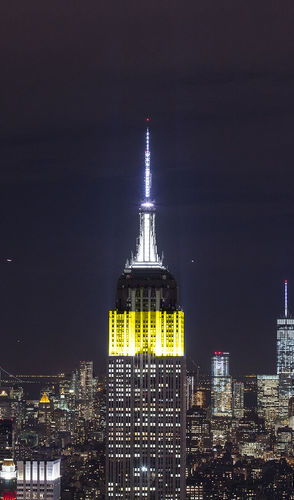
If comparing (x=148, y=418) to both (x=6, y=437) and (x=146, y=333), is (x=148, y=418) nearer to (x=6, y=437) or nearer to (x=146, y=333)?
(x=146, y=333)

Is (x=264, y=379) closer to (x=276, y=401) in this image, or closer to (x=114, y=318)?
(x=276, y=401)

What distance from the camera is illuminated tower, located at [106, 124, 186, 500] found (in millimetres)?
33469

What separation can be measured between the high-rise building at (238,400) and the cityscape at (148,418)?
70mm

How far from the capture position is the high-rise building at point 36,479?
34.0 meters

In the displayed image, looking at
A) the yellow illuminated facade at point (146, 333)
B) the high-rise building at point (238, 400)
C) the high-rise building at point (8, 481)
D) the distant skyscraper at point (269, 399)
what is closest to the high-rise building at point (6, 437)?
the high-rise building at point (8, 481)

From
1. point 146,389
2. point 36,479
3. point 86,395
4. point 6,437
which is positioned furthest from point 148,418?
point 86,395

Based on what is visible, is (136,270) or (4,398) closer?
(136,270)

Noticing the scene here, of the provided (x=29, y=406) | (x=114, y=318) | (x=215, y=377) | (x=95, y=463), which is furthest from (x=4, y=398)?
(x=114, y=318)

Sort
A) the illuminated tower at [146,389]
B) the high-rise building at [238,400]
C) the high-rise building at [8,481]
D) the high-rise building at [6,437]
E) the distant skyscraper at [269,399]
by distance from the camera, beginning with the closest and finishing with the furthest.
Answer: the illuminated tower at [146,389]
the high-rise building at [8,481]
the high-rise building at [6,437]
the distant skyscraper at [269,399]
the high-rise building at [238,400]

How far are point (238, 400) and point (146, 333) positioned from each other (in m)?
25.7

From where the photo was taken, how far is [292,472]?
49.1 meters

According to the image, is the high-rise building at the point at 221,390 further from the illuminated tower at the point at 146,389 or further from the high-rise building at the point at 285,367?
the illuminated tower at the point at 146,389

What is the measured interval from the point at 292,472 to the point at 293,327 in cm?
648

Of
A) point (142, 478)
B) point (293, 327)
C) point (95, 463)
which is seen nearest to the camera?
point (142, 478)
